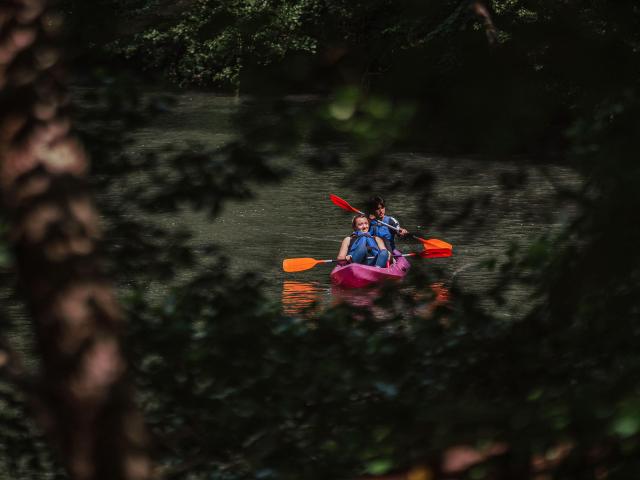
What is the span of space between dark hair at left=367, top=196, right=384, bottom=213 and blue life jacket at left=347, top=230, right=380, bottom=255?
11587 millimetres

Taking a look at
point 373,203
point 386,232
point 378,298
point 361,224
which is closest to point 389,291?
point 378,298

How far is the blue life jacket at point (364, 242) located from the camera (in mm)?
15754

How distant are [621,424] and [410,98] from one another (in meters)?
1.02

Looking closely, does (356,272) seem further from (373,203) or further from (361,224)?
(373,203)

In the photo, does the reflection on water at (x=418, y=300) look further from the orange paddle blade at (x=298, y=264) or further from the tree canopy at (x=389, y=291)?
the orange paddle blade at (x=298, y=264)

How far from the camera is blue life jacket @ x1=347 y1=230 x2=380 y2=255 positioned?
15.8m

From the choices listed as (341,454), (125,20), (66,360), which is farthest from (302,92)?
(66,360)

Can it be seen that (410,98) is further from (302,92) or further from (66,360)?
(66,360)

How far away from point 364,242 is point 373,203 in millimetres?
12044

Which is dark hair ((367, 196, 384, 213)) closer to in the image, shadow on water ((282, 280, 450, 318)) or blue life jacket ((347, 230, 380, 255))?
shadow on water ((282, 280, 450, 318))

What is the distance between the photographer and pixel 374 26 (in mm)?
3484

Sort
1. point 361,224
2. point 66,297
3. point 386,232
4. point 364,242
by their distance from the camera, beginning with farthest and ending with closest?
1. point 386,232
2. point 364,242
3. point 361,224
4. point 66,297

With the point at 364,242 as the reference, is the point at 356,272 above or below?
below

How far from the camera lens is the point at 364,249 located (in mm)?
15852
